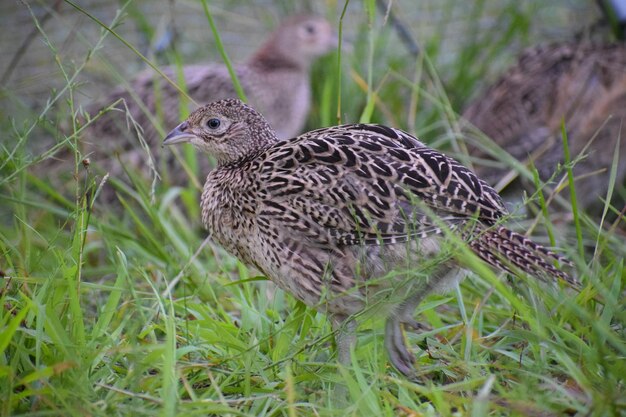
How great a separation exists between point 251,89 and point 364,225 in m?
3.46

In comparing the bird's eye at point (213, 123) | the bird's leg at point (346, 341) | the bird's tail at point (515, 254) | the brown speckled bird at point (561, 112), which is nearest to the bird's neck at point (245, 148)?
the bird's eye at point (213, 123)

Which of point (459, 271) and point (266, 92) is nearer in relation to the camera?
point (459, 271)

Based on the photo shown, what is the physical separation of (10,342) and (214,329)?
0.81 meters

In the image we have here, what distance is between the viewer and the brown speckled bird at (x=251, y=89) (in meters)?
6.16

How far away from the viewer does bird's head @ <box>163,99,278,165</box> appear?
381 cm

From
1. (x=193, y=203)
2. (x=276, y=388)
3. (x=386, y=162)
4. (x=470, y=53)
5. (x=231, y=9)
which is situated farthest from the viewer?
(x=231, y=9)

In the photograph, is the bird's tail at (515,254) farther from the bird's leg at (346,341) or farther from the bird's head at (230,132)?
the bird's head at (230,132)

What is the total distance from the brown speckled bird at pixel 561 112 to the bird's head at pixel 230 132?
2.18 m

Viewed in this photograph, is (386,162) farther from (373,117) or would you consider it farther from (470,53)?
(470,53)

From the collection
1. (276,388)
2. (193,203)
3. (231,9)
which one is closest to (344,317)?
(276,388)

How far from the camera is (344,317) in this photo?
3320 mm

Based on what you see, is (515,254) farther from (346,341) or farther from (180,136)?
(180,136)

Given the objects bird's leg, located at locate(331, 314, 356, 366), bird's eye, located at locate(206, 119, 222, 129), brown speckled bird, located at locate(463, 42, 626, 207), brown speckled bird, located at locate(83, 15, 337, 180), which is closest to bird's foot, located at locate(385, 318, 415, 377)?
bird's leg, located at locate(331, 314, 356, 366)

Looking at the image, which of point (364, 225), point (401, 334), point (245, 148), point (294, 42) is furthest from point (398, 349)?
point (294, 42)
